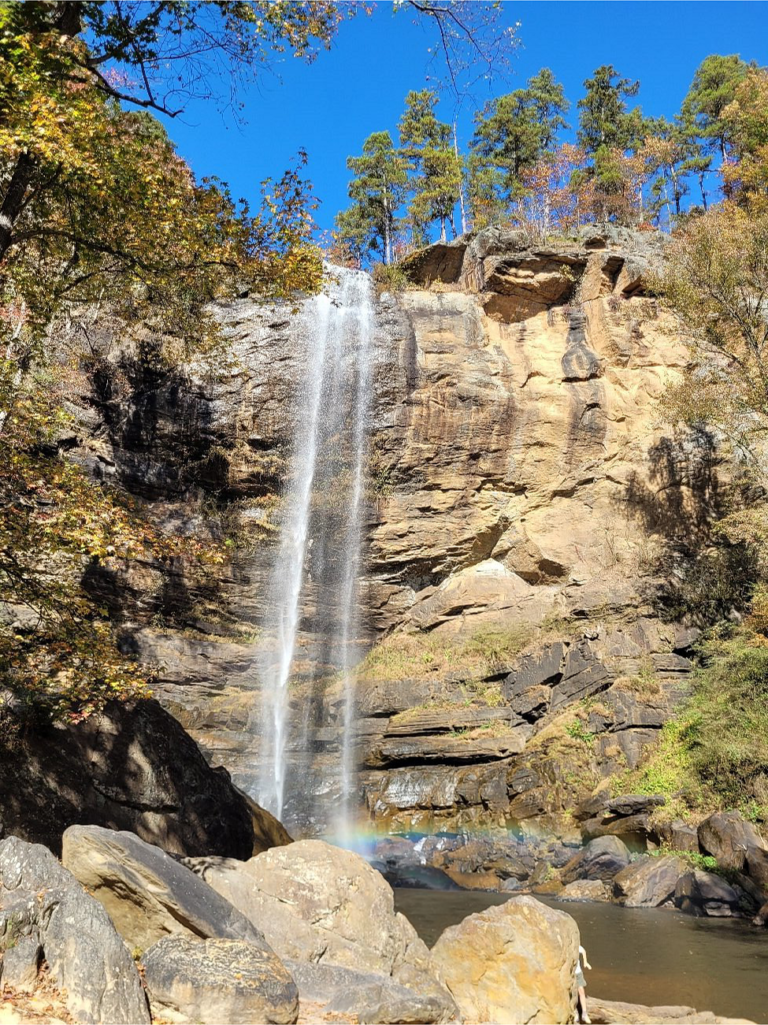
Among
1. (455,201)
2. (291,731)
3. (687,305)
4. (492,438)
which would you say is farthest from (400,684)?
(455,201)

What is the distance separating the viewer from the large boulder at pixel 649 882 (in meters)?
10.8

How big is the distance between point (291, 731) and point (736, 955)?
1382 centimetres

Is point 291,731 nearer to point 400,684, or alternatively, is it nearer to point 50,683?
point 400,684

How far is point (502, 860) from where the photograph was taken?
13266 mm

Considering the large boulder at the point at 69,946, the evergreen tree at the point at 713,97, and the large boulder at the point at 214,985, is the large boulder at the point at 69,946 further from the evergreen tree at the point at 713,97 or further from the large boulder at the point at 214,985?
the evergreen tree at the point at 713,97

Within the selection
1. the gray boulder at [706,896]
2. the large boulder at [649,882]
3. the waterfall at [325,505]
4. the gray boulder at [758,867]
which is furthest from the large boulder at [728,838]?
the waterfall at [325,505]

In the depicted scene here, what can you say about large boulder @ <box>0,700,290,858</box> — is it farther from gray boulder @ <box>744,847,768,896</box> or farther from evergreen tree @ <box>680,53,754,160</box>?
evergreen tree @ <box>680,53,754,160</box>

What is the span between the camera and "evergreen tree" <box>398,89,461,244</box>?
3603cm

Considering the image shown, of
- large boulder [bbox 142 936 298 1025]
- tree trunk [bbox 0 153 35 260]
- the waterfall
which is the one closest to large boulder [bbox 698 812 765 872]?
large boulder [bbox 142 936 298 1025]

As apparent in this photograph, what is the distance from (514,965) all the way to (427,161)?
37.8m

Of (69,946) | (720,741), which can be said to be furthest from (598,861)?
(69,946)

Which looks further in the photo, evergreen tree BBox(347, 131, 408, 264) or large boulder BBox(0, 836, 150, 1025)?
evergreen tree BBox(347, 131, 408, 264)

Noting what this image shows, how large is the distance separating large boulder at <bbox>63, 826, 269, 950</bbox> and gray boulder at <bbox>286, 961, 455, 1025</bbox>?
0.40 metres

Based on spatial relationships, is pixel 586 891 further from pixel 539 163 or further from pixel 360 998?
pixel 539 163
